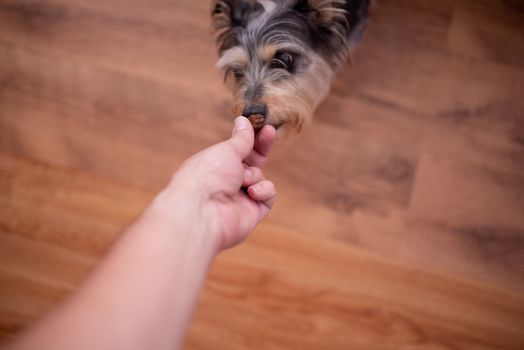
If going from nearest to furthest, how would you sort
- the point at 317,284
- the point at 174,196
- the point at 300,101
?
1. the point at 174,196
2. the point at 300,101
3. the point at 317,284

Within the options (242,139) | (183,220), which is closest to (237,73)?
(242,139)

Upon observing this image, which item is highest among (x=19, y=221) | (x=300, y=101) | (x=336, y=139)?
(x=300, y=101)

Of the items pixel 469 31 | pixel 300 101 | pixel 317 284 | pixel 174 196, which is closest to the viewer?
pixel 174 196

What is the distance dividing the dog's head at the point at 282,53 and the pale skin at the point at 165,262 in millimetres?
267

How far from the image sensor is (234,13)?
141cm

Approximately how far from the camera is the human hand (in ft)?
2.87

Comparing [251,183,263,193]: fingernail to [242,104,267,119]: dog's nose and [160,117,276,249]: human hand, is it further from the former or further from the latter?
[242,104,267,119]: dog's nose

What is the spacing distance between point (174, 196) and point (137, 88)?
1074mm

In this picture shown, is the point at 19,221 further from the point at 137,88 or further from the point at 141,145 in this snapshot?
the point at 137,88

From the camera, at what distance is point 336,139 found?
5.47 ft

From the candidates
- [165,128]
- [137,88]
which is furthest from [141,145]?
[137,88]

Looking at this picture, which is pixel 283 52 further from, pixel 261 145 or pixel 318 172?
pixel 318 172

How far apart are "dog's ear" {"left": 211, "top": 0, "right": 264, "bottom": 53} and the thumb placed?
1.56ft

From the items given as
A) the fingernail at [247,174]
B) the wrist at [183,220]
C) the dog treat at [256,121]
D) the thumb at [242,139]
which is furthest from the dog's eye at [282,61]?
the wrist at [183,220]
